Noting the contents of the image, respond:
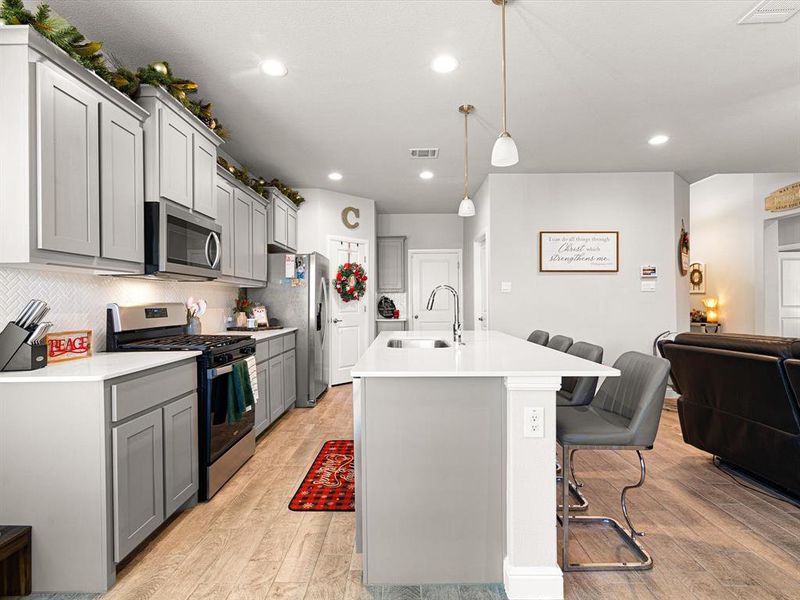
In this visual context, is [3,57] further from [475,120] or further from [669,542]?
[669,542]

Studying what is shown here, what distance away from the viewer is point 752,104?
3.43 meters

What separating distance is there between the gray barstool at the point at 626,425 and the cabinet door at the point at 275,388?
2.63 metres

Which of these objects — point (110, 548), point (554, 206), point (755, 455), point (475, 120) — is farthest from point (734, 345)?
point (110, 548)

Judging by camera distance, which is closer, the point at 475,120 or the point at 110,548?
the point at 110,548

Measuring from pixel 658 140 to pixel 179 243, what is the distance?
4089 mm

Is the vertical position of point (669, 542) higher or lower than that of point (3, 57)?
lower

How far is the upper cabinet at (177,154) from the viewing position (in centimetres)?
248

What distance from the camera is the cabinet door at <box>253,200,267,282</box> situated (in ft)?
14.4

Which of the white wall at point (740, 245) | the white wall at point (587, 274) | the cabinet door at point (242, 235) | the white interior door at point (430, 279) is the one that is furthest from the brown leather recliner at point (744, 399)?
the white wall at point (740, 245)

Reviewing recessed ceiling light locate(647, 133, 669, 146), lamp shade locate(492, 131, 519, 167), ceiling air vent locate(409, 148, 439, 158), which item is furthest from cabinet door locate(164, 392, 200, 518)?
recessed ceiling light locate(647, 133, 669, 146)

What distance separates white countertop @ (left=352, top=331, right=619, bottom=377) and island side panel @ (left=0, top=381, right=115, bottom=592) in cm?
107

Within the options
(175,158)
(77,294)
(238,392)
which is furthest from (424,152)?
(77,294)

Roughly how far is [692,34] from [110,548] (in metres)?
3.75

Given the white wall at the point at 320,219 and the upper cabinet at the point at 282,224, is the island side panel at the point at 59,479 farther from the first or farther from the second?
the white wall at the point at 320,219
